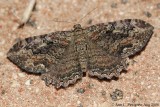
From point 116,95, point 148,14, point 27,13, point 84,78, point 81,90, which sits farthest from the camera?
point 27,13

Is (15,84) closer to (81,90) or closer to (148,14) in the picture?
(81,90)

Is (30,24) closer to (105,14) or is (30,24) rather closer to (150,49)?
(105,14)

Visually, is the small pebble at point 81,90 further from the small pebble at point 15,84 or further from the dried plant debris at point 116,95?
the small pebble at point 15,84

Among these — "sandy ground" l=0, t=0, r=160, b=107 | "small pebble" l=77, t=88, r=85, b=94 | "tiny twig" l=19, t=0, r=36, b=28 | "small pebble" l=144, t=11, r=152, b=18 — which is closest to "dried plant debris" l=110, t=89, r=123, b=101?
"sandy ground" l=0, t=0, r=160, b=107

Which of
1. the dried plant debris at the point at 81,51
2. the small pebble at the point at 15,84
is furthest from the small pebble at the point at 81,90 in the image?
the small pebble at the point at 15,84

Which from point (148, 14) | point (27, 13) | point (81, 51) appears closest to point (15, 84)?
point (81, 51)

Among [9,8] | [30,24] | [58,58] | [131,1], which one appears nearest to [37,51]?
[58,58]

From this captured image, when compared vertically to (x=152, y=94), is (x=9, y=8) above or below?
above
